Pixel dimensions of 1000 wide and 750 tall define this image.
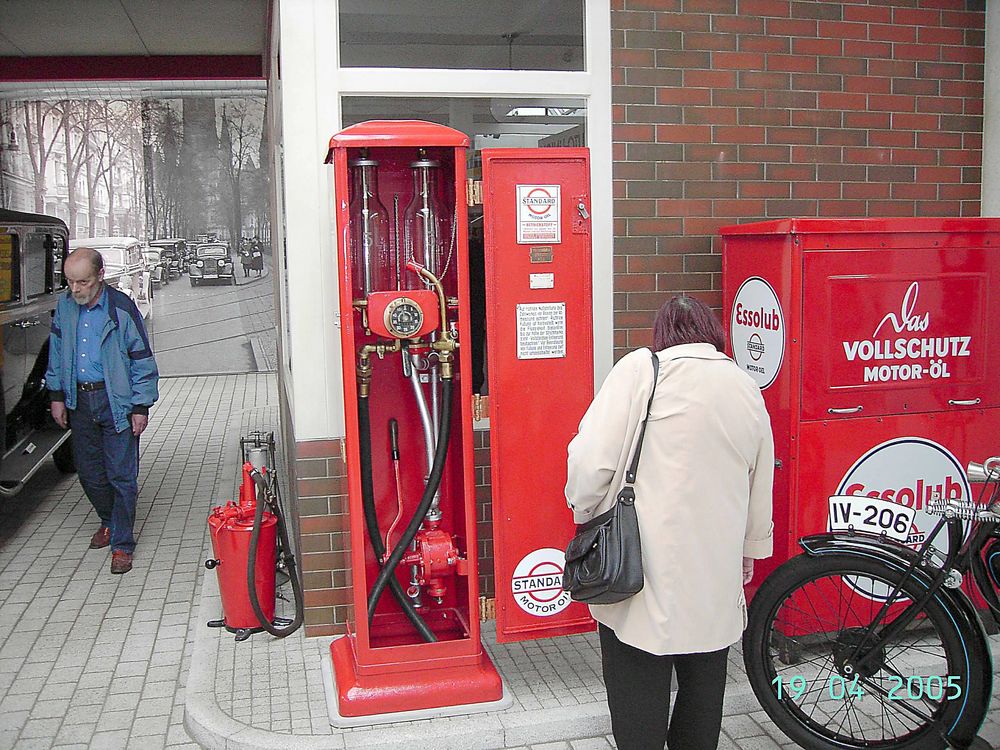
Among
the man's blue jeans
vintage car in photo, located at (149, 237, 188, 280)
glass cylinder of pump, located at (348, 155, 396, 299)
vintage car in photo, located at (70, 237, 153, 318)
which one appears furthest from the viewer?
vintage car in photo, located at (149, 237, 188, 280)

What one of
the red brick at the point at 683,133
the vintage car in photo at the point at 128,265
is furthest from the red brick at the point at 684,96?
the vintage car in photo at the point at 128,265

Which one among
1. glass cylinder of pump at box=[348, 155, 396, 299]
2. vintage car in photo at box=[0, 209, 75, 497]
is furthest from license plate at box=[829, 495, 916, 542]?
vintage car in photo at box=[0, 209, 75, 497]

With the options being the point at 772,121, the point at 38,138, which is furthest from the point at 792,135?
the point at 38,138

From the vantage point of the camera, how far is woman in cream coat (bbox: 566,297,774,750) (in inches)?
116

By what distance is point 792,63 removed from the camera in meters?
4.88

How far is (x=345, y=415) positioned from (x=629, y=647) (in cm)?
144

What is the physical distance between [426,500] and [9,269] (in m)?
5.03

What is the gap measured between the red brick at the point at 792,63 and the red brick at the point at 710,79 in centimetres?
20

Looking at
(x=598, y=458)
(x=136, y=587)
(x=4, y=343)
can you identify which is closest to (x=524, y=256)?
(x=598, y=458)

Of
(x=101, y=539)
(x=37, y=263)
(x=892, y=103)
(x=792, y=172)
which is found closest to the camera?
(x=792, y=172)

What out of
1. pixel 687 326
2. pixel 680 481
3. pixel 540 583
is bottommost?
pixel 540 583

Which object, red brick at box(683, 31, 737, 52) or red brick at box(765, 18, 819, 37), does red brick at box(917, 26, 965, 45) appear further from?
red brick at box(683, 31, 737, 52)

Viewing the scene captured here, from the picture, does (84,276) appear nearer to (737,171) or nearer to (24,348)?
(24,348)
